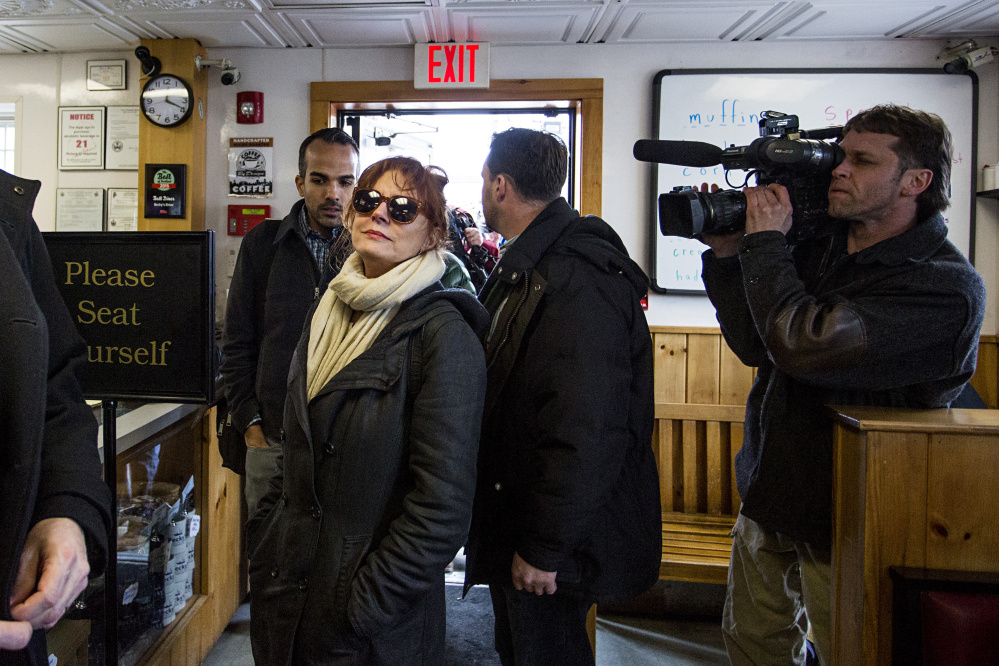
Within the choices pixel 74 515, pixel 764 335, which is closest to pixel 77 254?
pixel 74 515

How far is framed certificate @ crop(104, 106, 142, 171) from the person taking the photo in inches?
119

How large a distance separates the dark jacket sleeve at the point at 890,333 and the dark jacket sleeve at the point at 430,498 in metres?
0.65

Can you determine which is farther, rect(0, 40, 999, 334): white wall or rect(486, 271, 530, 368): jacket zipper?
rect(0, 40, 999, 334): white wall

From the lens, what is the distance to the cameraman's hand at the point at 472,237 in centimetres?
268

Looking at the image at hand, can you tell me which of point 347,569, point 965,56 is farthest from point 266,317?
point 965,56

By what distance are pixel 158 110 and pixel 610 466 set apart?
280cm

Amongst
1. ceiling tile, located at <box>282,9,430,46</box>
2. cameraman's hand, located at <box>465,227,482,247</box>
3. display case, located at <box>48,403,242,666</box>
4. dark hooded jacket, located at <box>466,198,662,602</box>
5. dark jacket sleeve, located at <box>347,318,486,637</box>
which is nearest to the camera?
dark jacket sleeve, located at <box>347,318,486,637</box>

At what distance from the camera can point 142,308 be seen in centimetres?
135

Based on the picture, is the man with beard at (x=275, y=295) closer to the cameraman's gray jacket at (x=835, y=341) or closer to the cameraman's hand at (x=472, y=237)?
the cameraman's hand at (x=472, y=237)

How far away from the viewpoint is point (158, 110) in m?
2.90

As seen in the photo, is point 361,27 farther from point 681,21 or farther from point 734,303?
point 734,303

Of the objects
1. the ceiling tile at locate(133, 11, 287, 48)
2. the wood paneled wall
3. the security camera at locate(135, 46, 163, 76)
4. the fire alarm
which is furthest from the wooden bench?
the security camera at locate(135, 46, 163, 76)

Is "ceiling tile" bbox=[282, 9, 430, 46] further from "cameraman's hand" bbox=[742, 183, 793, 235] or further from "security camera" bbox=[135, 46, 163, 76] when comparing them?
"cameraman's hand" bbox=[742, 183, 793, 235]

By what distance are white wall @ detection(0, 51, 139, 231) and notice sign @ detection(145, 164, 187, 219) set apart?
230 millimetres
